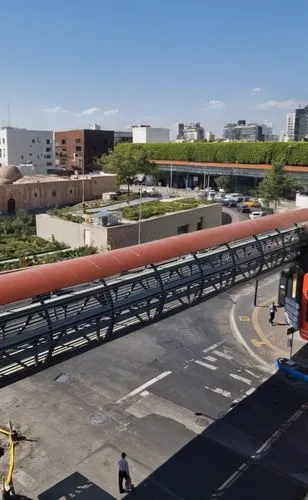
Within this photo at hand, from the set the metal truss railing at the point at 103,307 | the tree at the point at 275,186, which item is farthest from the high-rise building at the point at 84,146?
the metal truss railing at the point at 103,307

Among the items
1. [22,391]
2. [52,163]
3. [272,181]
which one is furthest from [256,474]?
[52,163]

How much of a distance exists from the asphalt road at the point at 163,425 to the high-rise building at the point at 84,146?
3113 inches

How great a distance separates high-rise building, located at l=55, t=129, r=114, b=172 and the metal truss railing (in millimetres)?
81325

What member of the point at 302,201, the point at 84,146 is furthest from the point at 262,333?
the point at 84,146

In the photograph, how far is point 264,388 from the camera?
15.7 metres

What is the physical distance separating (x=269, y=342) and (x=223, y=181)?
55.5 m

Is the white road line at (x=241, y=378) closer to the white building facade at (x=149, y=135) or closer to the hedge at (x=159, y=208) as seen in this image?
the hedge at (x=159, y=208)

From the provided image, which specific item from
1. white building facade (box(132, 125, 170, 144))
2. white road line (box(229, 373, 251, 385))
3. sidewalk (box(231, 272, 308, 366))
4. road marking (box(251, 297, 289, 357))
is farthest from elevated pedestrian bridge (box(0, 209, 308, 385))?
white building facade (box(132, 125, 170, 144))

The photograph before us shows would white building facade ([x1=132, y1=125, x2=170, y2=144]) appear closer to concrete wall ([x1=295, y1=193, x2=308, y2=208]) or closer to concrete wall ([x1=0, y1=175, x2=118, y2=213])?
concrete wall ([x1=0, y1=175, x2=118, y2=213])

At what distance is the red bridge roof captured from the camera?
8.45m

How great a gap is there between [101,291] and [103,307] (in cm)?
48

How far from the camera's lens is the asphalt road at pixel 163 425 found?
1119cm

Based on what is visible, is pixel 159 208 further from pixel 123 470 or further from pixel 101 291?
pixel 123 470

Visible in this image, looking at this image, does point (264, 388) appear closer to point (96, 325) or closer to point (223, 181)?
point (96, 325)
